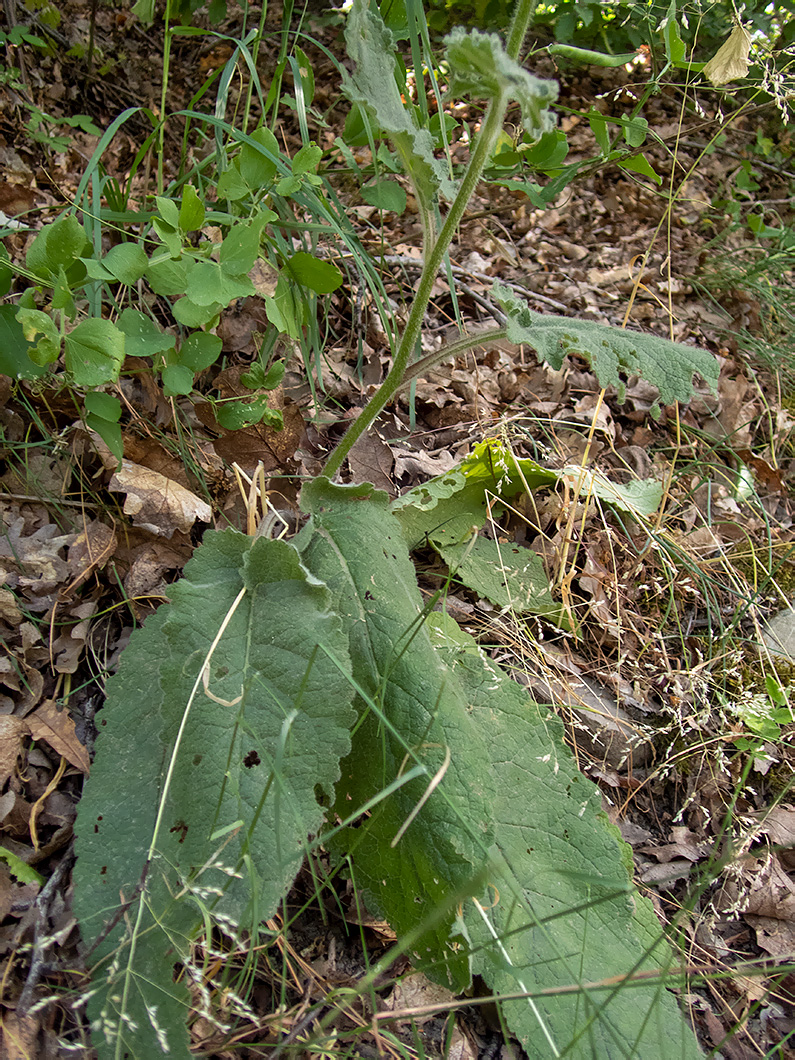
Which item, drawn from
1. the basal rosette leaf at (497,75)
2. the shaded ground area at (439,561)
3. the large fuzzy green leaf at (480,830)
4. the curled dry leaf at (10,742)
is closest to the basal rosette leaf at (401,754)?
the large fuzzy green leaf at (480,830)

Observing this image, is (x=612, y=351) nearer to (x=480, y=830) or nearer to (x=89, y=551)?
(x=480, y=830)

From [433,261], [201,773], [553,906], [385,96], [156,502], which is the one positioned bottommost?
[553,906]

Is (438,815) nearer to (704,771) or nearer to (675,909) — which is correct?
(675,909)

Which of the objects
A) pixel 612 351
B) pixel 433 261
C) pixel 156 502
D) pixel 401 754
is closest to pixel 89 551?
pixel 156 502

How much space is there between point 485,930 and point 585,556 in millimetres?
1174

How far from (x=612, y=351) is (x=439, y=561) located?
765 millimetres

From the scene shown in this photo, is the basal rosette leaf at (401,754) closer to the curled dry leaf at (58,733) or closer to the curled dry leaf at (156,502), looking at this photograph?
the curled dry leaf at (156,502)

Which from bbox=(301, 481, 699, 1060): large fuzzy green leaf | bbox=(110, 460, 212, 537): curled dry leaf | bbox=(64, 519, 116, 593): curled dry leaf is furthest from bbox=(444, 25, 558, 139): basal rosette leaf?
bbox=(64, 519, 116, 593): curled dry leaf

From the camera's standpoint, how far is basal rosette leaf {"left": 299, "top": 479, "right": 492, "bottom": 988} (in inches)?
46.3

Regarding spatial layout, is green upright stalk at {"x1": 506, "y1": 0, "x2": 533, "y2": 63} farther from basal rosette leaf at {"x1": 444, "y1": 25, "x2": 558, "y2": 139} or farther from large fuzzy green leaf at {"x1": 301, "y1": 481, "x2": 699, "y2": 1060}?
large fuzzy green leaf at {"x1": 301, "y1": 481, "x2": 699, "y2": 1060}

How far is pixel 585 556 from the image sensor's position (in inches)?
82.2

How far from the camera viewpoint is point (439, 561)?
1.93 meters

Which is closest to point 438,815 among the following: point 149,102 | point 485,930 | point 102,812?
point 485,930

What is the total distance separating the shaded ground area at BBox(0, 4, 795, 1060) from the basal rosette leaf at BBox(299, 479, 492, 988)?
116mm
